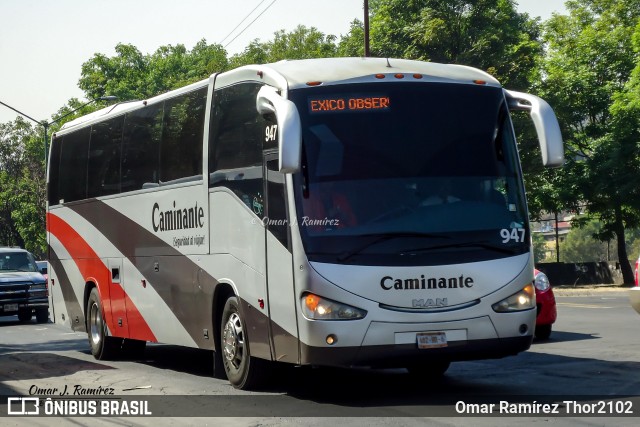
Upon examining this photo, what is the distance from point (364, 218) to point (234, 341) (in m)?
2.51

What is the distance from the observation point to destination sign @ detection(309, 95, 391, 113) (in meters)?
10.9

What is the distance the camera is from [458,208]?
35.3ft

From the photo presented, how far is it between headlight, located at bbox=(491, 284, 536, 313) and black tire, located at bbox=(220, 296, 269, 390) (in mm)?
2623

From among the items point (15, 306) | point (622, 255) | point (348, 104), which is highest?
point (348, 104)

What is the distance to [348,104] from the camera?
35.9ft

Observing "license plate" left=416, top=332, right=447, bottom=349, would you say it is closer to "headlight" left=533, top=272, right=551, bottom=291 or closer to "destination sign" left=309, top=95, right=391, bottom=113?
"destination sign" left=309, top=95, right=391, bottom=113

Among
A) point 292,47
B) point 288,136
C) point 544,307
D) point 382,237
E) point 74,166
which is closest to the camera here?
point 288,136

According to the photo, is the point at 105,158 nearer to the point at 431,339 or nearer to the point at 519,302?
the point at 431,339

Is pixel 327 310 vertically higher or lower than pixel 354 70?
lower

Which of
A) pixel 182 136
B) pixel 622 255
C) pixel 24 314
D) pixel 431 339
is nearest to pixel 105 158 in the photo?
pixel 182 136

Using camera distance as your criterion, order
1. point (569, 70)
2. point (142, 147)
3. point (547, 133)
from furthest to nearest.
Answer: point (569, 70) → point (142, 147) → point (547, 133)

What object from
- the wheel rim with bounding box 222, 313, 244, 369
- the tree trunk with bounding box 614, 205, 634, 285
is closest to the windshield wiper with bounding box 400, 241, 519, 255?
the wheel rim with bounding box 222, 313, 244, 369

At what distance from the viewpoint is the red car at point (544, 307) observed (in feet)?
55.1

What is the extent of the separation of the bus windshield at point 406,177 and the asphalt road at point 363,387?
1370 mm
